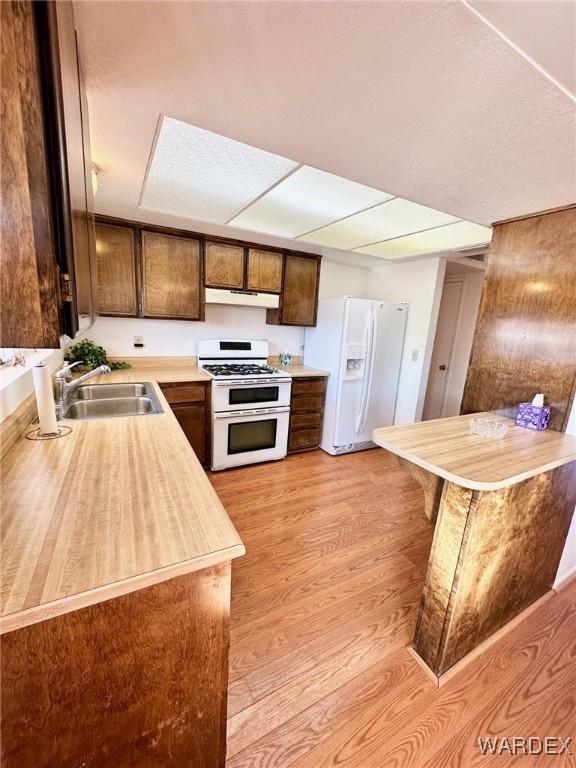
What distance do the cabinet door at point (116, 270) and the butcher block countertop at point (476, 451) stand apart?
95.3 inches

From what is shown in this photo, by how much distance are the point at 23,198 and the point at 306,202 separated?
182 cm

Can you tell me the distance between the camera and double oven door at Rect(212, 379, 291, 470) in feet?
9.32

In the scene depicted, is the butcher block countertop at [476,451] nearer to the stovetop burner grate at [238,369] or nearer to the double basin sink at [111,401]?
the double basin sink at [111,401]

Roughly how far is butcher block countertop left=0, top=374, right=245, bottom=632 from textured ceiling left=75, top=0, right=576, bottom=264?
1306mm

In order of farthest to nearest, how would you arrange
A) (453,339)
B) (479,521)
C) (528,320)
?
(453,339)
(528,320)
(479,521)

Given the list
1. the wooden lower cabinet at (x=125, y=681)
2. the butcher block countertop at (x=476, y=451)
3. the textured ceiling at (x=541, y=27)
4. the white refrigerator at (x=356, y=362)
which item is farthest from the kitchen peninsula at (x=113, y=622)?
the white refrigerator at (x=356, y=362)

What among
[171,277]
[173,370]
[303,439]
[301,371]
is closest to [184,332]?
[173,370]

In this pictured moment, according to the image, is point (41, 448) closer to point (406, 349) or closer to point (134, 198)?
point (134, 198)

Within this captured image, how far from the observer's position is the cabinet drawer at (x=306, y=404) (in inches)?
131

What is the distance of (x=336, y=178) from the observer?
1.66 meters

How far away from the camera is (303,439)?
11.4ft

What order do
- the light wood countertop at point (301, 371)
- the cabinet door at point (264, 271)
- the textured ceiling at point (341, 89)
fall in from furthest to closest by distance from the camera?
the light wood countertop at point (301, 371) < the cabinet door at point (264, 271) < the textured ceiling at point (341, 89)

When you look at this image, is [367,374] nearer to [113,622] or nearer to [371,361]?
[371,361]

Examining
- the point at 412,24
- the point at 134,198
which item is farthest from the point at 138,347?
the point at 412,24
